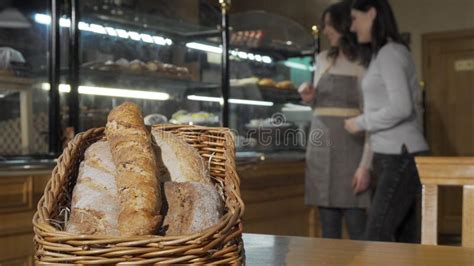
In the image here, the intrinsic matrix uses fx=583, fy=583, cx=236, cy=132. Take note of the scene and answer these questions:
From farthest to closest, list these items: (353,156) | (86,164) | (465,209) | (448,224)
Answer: (448,224)
(353,156)
(465,209)
(86,164)

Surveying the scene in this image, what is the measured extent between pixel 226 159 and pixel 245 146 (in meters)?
2.18

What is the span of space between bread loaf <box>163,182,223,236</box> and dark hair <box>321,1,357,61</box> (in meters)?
1.63

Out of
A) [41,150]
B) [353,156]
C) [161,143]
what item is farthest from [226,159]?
[353,156]

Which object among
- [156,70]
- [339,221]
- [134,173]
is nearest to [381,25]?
[339,221]

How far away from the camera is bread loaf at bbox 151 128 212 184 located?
66 centimetres

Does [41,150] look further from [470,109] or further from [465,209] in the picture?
[470,109]

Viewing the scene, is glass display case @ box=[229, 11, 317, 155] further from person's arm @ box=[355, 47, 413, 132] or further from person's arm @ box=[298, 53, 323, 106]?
person's arm @ box=[355, 47, 413, 132]

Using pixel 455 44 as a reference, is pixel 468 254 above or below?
below

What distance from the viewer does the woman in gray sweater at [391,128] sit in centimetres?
175

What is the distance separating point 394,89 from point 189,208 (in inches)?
53.1

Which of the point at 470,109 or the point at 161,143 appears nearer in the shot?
the point at 161,143

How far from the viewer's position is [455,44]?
183 inches

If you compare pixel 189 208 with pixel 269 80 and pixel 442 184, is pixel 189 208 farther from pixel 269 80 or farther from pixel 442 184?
pixel 269 80

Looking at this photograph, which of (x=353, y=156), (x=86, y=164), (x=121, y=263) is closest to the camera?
(x=121, y=263)
